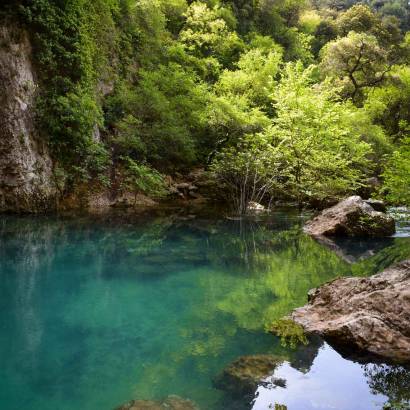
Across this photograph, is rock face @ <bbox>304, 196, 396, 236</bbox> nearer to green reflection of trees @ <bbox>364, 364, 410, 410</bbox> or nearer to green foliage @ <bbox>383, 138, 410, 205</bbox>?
green foliage @ <bbox>383, 138, 410, 205</bbox>

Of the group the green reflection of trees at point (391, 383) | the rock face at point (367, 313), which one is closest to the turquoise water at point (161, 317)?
the green reflection of trees at point (391, 383)

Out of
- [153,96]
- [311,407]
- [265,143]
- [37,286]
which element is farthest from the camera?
[153,96]

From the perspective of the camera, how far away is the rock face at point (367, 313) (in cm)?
414

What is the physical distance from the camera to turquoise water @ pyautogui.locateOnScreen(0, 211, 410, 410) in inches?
134

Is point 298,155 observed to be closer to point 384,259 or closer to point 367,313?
point 384,259

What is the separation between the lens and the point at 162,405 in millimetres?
3160

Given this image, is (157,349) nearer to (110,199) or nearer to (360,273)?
(360,273)

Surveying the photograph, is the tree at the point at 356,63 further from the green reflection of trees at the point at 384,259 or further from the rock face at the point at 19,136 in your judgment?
the rock face at the point at 19,136

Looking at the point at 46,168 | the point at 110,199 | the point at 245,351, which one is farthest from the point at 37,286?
the point at 110,199

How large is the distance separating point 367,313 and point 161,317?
2387 mm

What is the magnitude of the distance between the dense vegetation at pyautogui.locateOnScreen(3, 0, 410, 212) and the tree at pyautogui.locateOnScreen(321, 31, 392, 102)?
3.0 inches

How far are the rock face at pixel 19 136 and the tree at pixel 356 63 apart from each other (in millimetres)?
17791

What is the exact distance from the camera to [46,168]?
1430 centimetres

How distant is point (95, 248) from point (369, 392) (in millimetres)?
6681
